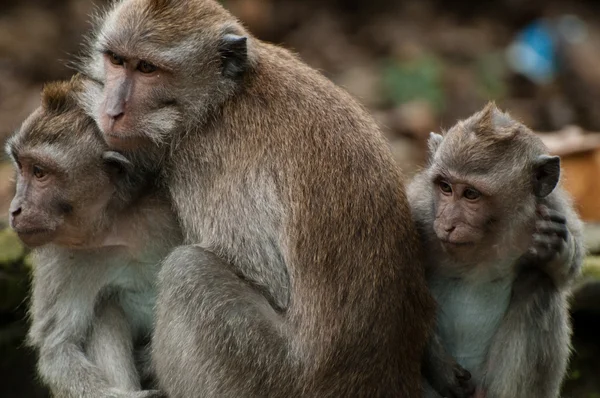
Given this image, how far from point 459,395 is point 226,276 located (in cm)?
176

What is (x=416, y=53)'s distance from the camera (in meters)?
17.9

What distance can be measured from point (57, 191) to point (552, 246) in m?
3.26

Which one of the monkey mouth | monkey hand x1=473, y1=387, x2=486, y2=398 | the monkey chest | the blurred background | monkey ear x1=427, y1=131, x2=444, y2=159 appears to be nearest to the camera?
the monkey mouth

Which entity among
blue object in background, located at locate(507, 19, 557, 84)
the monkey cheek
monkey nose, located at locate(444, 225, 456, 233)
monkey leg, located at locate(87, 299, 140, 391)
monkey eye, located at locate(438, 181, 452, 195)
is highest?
monkey eye, located at locate(438, 181, 452, 195)

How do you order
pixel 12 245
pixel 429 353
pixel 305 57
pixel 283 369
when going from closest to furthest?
pixel 283 369
pixel 429 353
pixel 12 245
pixel 305 57

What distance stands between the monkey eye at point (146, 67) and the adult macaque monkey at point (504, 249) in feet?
6.43

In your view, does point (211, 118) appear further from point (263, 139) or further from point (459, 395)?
point (459, 395)

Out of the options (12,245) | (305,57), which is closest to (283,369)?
(12,245)

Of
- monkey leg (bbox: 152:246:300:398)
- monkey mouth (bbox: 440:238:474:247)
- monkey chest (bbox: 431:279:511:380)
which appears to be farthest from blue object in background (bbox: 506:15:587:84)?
monkey leg (bbox: 152:246:300:398)

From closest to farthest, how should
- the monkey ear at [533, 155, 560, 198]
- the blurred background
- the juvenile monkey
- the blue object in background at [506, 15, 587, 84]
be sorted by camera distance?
the monkey ear at [533, 155, 560, 198] → the juvenile monkey → the blurred background → the blue object in background at [506, 15, 587, 84]

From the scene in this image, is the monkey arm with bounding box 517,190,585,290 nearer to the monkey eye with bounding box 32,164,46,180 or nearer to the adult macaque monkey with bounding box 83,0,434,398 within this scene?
the adult macaque monkey with bounding box 83,0,434,398

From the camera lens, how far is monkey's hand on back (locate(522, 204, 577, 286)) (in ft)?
24.1

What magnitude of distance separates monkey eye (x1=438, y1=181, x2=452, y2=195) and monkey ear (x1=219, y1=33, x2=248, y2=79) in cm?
153

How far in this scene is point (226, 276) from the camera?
23.9 ft
